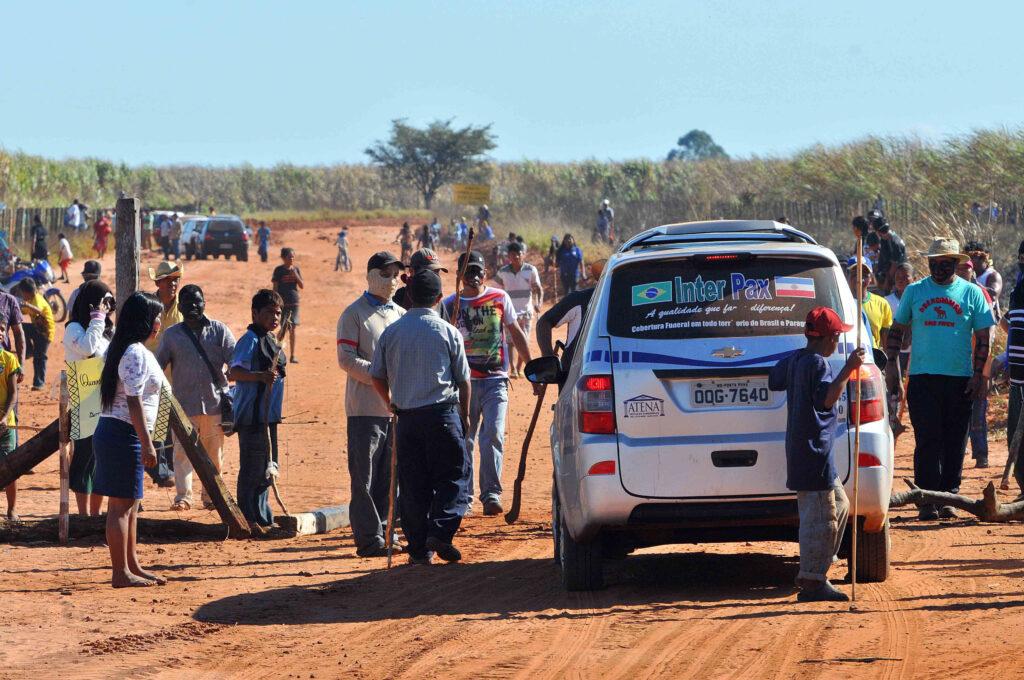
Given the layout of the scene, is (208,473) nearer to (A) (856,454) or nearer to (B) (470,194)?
(A) (856,454)

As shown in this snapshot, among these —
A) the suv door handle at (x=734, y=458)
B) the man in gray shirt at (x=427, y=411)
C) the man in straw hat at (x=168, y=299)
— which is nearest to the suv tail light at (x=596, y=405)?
the suv door handle at (x=734, y=458)

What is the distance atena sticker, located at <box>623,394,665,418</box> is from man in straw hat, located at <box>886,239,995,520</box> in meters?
3.98

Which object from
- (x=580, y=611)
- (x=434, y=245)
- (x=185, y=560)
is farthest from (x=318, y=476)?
(x=434, y=245)

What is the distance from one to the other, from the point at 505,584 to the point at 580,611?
3.66ft

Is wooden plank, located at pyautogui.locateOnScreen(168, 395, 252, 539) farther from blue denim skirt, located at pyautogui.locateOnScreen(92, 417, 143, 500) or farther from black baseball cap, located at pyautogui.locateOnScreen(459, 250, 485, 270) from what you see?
black baseball cap, located at pyautogui.locateOnScreen(459, 250, 485, 270)

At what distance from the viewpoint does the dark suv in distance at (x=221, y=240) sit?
51.1 m

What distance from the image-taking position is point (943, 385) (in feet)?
36.6

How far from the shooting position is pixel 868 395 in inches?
312

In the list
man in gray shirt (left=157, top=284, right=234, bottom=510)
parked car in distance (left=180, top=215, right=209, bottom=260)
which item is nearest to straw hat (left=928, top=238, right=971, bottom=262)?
man in gray shirt (left=157, top=284, right=234, bottom=510)

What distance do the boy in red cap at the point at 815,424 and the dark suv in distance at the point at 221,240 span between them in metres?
44.8

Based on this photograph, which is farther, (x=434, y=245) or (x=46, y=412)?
(x=434, y=245)

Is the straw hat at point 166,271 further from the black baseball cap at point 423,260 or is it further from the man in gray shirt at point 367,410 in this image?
the man in gray shirt at point 367,410

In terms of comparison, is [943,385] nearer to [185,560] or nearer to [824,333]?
[824,333]

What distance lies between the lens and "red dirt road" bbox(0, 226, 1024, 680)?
6867 mm
